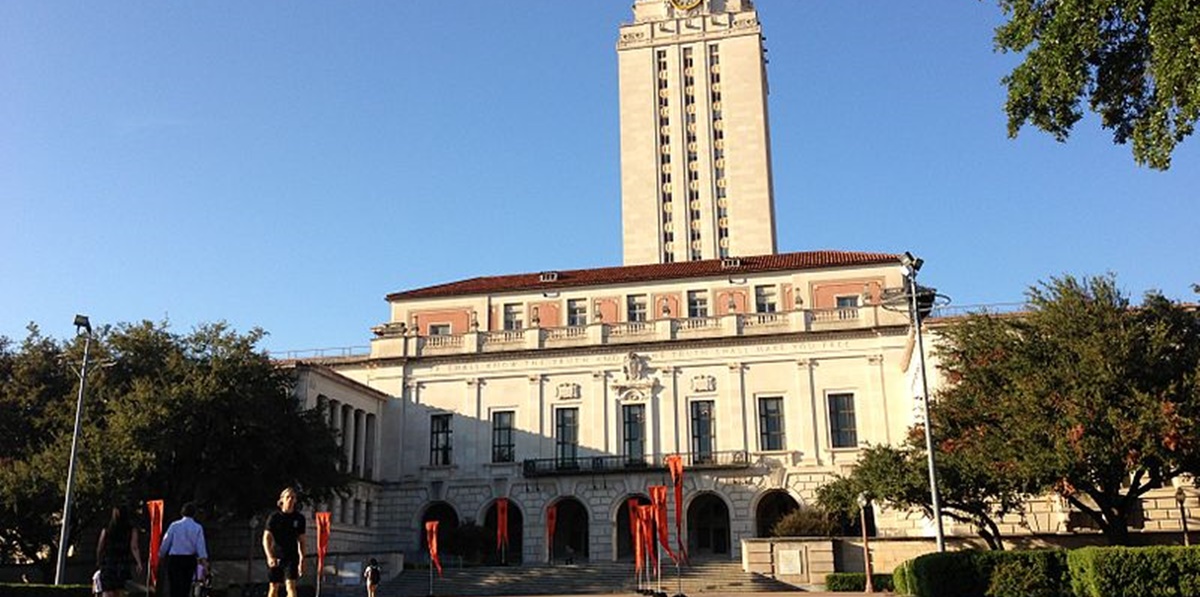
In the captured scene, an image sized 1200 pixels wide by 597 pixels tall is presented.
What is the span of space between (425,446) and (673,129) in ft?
154

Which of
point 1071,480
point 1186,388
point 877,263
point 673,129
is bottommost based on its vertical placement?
point 1071,480

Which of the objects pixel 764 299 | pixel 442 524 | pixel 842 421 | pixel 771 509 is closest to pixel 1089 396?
pixel 842 421

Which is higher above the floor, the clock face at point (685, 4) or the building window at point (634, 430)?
the clock face at point (685, 4)

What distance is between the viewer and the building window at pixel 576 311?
5769cm

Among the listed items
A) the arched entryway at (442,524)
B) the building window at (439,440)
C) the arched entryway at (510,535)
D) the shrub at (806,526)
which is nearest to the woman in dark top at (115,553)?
the shrub at (806,526)

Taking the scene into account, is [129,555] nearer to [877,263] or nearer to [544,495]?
[544,495]

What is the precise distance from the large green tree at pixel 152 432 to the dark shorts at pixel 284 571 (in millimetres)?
26513

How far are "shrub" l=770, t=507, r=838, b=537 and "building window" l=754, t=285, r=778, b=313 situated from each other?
13.8m

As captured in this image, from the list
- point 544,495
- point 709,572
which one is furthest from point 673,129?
point 709,572

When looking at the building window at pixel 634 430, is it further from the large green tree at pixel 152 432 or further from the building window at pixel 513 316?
the large green tree at pixel 152 432

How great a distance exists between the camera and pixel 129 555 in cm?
1600

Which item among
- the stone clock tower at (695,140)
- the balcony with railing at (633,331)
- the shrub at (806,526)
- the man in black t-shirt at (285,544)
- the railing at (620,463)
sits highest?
the stone clock tower at (695,140)

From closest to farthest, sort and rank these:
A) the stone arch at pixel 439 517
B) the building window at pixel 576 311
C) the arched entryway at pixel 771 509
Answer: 1. the arched entryway at pixel 771 509
2. the stone arch at pixel 439 517
3. the building window at pixel 576 311

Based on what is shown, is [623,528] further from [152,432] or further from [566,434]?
[152,432]
